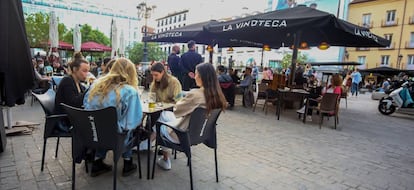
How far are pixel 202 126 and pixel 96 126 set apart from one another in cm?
99

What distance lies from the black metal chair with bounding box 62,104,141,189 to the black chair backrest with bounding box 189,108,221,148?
2.11 ft

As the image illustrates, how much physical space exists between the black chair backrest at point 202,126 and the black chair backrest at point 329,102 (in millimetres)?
3751

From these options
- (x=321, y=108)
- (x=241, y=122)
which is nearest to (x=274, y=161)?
(x=241, y=122)

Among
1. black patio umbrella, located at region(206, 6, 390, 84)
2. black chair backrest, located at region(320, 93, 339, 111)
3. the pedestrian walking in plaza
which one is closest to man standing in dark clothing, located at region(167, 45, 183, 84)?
black patio umbrella, located at region(206, 6, 390, 84)

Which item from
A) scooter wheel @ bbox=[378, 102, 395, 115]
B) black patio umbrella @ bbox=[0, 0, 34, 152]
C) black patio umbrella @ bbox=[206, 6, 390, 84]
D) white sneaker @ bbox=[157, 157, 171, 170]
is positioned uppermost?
black patio umbrella @ bbox=[206, 6, 390, 84]

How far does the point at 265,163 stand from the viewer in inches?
135

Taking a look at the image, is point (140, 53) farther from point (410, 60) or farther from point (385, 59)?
point (410, 60)

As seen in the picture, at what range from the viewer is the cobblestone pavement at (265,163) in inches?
107

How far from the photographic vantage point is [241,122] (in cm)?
578

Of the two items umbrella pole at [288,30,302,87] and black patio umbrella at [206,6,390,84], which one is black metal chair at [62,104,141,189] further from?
umbrella pole at [288,30,302,87]

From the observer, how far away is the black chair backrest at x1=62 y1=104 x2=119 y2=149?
6.83 ft

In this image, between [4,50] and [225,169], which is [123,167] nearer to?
[225,169]

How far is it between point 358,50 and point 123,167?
3615cm

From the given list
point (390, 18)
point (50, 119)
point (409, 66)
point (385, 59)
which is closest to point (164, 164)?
point (50, 119)
